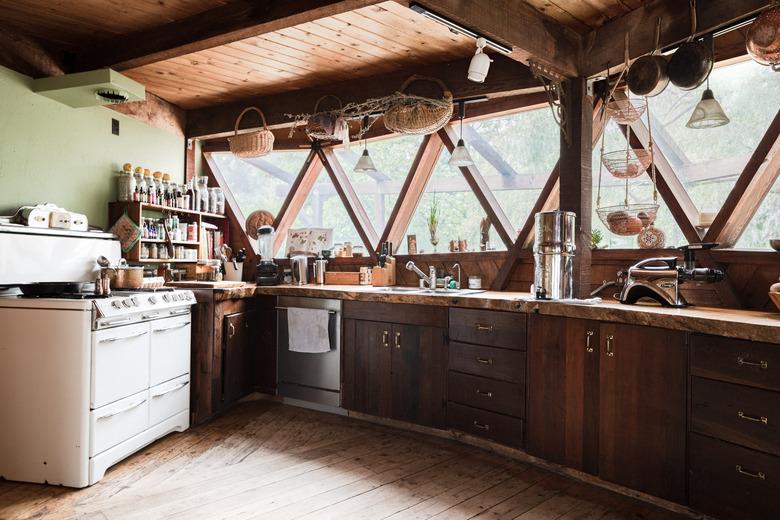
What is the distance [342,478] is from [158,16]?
3.15 m

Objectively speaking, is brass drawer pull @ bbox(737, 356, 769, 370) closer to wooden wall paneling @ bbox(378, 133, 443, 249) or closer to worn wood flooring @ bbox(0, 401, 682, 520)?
worn wood flooring @ bbox(0, 401, 682, 520)

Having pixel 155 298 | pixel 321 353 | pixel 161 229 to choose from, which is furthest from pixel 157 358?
pixel 161 229

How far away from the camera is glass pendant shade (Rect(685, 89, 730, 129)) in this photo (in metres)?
2.63

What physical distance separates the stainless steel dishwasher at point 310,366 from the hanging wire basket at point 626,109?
2276mm

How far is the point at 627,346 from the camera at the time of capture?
2.54m

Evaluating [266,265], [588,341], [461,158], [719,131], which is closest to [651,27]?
[719,131]

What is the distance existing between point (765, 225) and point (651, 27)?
1.34m

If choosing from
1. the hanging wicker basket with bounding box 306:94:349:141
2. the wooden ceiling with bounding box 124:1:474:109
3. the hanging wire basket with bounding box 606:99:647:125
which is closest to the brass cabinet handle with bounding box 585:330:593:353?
the hanging wire basket with bounding box 606:99:647:125

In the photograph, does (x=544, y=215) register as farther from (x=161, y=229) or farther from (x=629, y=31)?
(x=161, y=229)

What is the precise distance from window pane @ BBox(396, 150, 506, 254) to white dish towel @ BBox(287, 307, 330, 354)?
106 cm

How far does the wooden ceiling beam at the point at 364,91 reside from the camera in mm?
3605

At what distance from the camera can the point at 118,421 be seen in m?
2.87

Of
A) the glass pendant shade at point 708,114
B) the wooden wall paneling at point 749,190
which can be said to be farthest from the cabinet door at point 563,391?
the glass pendant shade at point 708,114

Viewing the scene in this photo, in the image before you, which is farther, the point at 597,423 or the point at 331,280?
the point at 331,280
